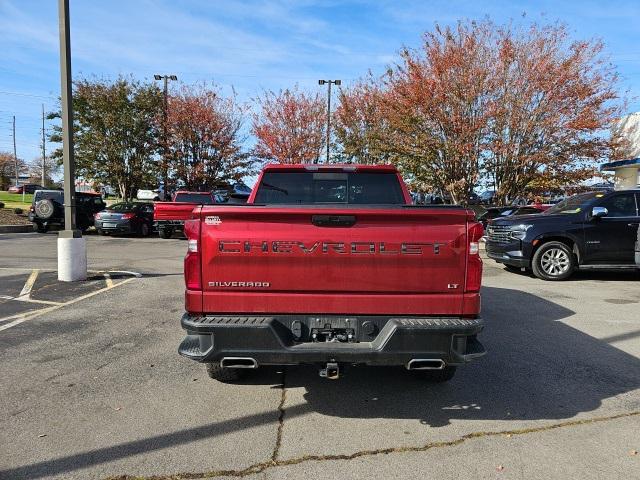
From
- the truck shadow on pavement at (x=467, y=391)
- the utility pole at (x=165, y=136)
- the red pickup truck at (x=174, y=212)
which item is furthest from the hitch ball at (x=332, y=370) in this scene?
the utility pole at (x=165, y=136)

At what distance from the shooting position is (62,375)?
4.57m

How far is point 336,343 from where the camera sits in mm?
3369

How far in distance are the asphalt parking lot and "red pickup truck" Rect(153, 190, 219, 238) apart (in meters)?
11.3

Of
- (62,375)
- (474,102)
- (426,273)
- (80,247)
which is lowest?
(62,375)

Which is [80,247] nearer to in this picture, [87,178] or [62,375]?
[62,375]

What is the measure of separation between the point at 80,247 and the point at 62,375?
510 centimetres

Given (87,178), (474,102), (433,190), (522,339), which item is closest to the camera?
(522,339)

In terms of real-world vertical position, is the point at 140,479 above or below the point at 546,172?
below

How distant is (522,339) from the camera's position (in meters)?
5.91

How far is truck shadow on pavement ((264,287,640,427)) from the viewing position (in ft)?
12.8

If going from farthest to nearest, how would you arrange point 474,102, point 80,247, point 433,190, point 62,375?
1. point 433,190
2. point 474,102
3. point 80,247
4. point 62,375

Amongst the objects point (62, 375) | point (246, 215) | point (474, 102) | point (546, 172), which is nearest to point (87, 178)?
point (474, 102)

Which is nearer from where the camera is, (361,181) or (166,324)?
(361,181)

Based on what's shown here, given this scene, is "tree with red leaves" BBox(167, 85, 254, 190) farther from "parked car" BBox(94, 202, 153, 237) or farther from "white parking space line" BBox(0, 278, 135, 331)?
"white parking space line" BBox(0, 278, 135, 331)
